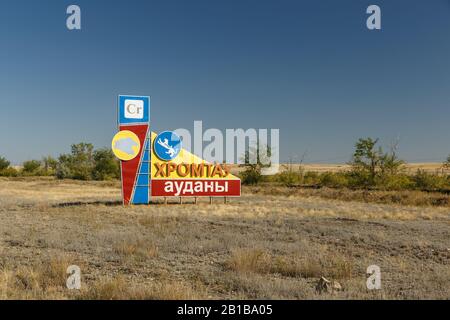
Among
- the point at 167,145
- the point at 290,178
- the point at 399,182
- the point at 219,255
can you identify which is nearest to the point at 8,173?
the point at 290,178

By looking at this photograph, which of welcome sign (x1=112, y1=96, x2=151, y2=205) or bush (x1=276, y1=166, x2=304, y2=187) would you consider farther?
Result: bush (x1=276, y1=166, x2=304, y2=187)

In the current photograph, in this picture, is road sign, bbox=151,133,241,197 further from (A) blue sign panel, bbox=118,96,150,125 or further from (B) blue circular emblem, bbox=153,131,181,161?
(A) blue sign panel, bbox=118,96,150,125

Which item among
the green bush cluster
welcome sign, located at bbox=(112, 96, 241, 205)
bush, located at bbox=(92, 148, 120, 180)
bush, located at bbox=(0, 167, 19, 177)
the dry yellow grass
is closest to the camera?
the dry yellow grass

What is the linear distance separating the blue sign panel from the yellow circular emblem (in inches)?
28.9

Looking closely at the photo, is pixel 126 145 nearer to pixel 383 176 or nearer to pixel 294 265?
pixel 294 265

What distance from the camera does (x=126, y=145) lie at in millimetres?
25719

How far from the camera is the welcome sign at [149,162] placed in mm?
25703

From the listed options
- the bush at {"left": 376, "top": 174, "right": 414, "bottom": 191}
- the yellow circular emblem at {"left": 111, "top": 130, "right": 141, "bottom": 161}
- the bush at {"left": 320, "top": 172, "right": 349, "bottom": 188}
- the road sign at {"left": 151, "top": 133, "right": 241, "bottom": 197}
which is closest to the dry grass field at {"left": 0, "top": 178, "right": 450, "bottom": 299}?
the yellow circular emblem at {"left": 111, "top": 130, "right": 141, "bottom": 161}

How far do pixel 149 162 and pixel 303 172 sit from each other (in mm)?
38936

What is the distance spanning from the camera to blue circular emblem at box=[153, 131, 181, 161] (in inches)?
1040

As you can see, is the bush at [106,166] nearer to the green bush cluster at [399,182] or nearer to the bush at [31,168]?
the bush at [31,168]

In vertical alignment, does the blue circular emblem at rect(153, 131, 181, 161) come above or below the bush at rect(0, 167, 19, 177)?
above

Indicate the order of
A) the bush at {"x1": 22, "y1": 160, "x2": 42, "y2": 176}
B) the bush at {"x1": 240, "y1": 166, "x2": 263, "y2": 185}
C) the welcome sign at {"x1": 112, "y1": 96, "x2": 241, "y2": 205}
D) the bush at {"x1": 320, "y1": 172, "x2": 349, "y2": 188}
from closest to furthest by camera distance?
the welcome sign at {"x1": 112, "y1": 96, "x2": 241, "y2": 205}, the bush at {"x1": 320, "y1": 172, "x2": 349, "y2": 188}, the bush at {"x1": 240, "y1": 166, "x2": 263, "y2": 185}, the bush at {"x1": 22, "y1": 160, "x2": 42, "y2": 176}
